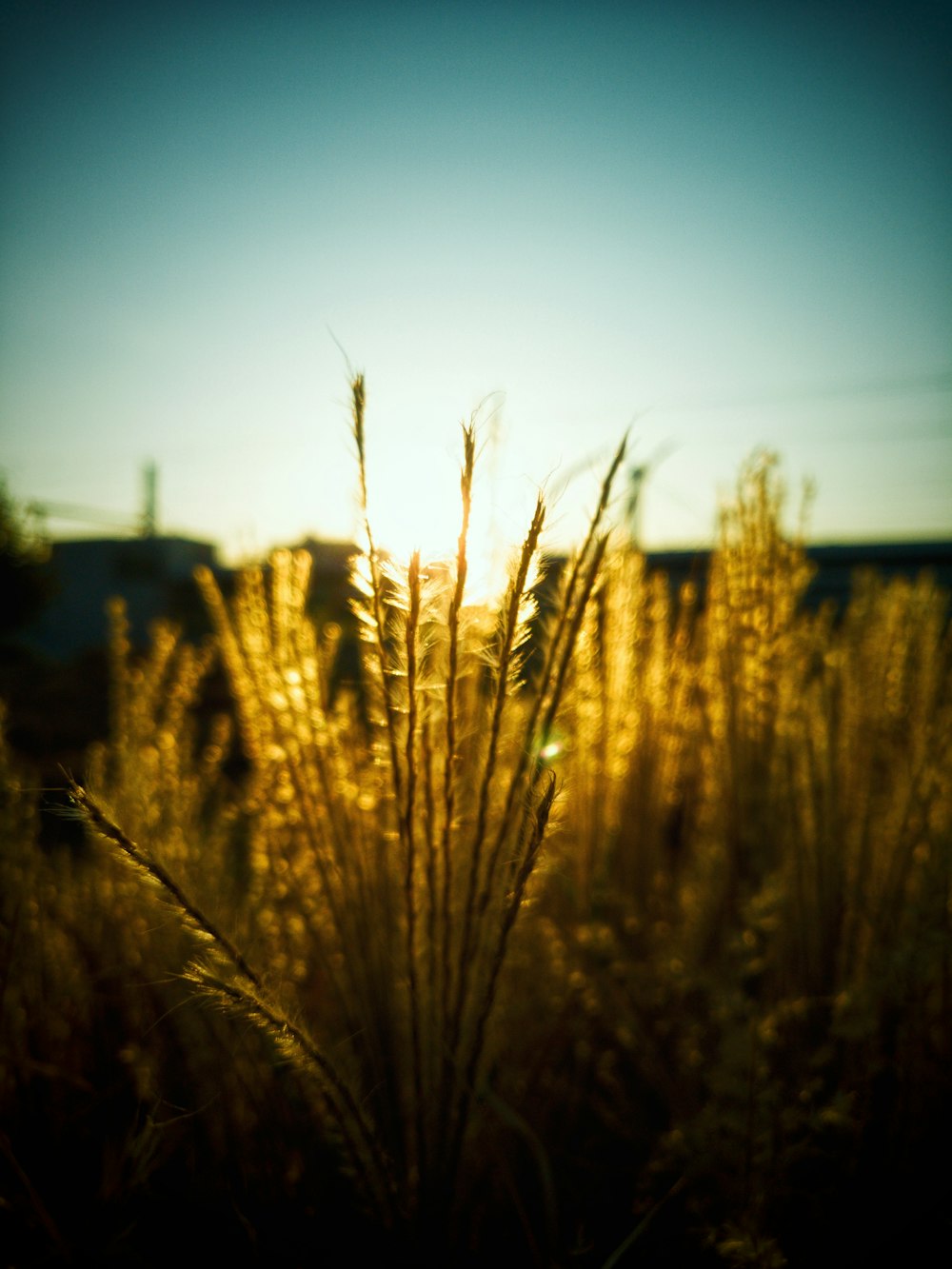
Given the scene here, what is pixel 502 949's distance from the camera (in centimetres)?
59

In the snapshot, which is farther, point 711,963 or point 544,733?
point 711,963

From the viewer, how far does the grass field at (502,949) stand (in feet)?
2.01

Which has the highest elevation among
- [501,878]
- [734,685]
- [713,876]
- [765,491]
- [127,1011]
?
[765,491]

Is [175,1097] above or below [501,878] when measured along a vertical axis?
below

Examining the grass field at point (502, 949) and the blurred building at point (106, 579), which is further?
the blurred building at point (106, 579)

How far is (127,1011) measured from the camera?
1201mm

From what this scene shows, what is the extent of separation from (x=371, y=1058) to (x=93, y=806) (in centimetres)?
51

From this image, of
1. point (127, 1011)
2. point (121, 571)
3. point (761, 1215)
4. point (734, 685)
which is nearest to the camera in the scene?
point (761, 1215)

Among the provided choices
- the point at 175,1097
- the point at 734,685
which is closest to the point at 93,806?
the point at 175,1097

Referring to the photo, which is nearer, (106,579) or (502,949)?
(502,949)

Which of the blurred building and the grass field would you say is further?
the blurred building

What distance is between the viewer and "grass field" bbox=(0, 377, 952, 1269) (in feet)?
2.01

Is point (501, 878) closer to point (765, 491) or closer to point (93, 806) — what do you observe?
point (93, 806)

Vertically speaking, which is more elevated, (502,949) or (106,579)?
(106,579)
